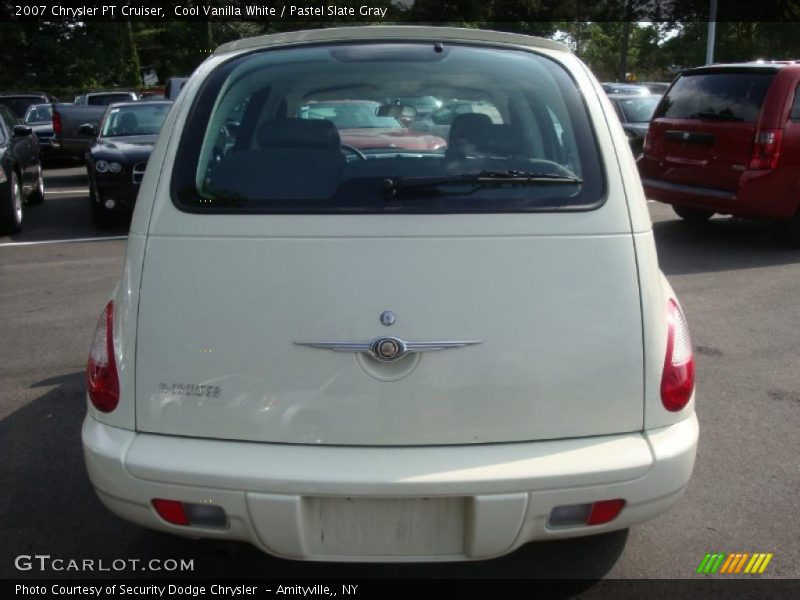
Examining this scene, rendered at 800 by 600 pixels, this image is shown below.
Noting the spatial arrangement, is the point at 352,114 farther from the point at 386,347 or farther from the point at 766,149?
the point at 766,149

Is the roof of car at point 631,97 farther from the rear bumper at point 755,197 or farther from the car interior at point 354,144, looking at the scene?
the car interior at point 354,144

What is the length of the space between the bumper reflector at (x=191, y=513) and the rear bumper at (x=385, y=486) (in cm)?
2

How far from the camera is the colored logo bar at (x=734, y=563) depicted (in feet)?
9.98

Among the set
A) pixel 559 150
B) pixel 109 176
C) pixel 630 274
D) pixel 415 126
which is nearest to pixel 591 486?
pixel 630 274

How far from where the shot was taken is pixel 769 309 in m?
6.45

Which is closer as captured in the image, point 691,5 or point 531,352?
point 531,352

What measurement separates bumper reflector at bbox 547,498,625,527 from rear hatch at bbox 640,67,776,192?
21.2ft

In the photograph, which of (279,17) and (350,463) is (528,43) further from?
(279,17)

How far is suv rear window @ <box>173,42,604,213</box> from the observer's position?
2543 millimetres

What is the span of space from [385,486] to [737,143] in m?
6.91

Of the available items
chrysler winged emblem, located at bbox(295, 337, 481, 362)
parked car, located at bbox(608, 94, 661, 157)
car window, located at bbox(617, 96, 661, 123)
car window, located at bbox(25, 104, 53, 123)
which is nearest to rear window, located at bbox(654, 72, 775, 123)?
parked car, located at bbox(608, 94, 661, 157)

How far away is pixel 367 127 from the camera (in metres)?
4.02

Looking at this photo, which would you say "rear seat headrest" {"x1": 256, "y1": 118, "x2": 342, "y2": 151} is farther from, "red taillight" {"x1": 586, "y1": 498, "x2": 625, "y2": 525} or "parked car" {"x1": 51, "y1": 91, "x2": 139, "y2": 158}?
"parked car" {"x1": 51, "y1": 91, "x2": 139, "y2": 158}

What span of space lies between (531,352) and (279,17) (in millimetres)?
41830
